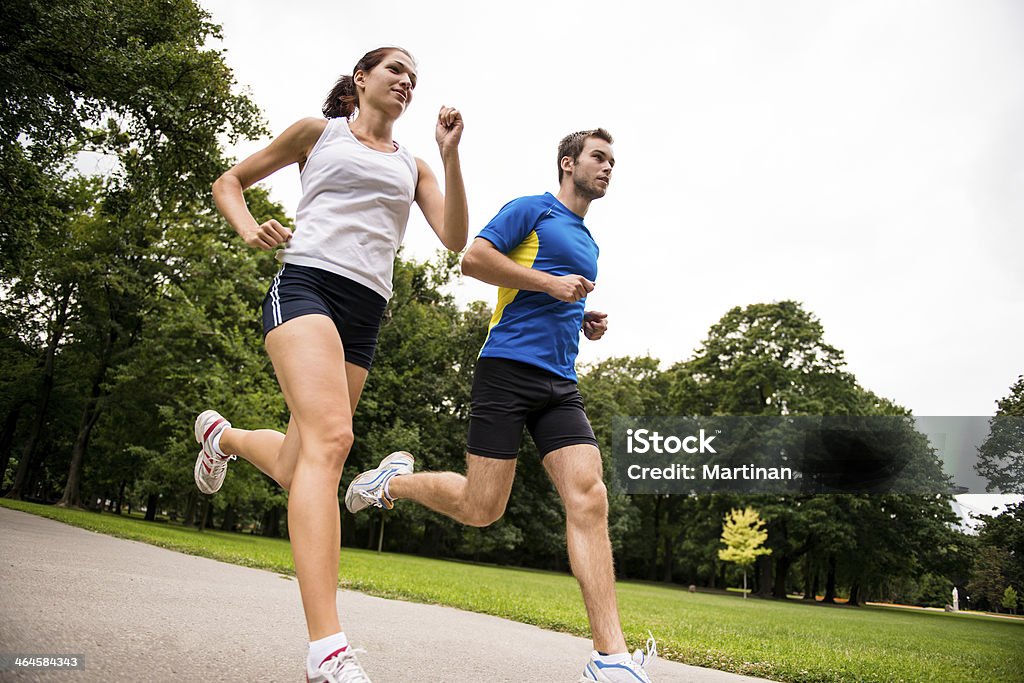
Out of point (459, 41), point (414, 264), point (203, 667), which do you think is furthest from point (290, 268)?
point (414, 264)

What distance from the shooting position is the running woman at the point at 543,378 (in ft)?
9.53

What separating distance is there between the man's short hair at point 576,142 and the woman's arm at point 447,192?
86cm

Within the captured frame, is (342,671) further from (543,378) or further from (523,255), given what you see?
(523,255)

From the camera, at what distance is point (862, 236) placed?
34.7m

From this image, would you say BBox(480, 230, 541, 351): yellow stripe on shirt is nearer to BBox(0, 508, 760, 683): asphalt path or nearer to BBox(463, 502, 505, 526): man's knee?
BBox(463, 502, 505, 526): man's knee

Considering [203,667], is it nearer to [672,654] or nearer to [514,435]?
[514,435]

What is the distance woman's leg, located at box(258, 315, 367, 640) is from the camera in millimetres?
2002

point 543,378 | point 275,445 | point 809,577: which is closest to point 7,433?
point 275,445

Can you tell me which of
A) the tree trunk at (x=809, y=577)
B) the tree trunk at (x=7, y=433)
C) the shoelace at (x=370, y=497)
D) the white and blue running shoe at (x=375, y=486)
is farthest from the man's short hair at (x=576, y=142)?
the tree trunk at (x=809, y=577)

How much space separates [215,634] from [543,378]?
1.81 m

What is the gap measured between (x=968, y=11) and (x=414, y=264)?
2986 cm

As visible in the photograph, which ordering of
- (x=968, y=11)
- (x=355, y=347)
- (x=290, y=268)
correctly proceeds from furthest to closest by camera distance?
(x=968, y=11), (x=355, y=347), (x=290, y=268)

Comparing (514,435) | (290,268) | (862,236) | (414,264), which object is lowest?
(514,435)

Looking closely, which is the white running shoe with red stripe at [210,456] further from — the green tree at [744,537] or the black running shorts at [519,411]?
the green tree at [744,537]
